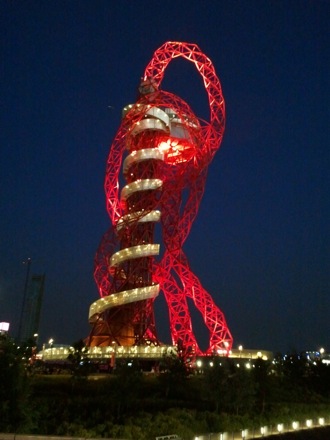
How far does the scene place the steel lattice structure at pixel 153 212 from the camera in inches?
1820

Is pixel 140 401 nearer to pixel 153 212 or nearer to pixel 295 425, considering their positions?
pixel 295 425

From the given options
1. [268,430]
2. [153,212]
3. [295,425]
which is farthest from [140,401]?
[153,212]

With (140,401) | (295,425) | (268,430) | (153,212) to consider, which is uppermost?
(153,212)

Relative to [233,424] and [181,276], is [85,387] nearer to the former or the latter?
[233,424]

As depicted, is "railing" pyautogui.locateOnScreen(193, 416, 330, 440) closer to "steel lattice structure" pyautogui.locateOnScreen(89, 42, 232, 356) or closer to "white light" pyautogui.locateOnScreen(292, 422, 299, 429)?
"white light" pyautogui.locateOnScreen(292, 422, 299, 429)

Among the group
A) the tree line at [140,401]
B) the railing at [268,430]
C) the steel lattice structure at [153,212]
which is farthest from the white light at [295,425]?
the steel lattice structure at [153,212]

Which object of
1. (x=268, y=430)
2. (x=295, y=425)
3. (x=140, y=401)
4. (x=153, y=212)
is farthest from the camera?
(x=153, y=212)

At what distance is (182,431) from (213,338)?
101 ft

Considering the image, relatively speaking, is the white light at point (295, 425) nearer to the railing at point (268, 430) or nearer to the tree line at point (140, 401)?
the railing at point (268, 430)

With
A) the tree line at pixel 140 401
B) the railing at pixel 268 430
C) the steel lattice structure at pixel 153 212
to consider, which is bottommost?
the railing at pixel 268 430

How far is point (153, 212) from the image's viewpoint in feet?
155

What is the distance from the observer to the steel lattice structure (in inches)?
1820

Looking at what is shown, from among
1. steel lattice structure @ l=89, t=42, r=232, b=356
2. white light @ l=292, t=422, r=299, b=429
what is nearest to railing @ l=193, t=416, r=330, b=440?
white light @ l=292, t=422, r=299, b=429

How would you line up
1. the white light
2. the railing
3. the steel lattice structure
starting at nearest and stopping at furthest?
the railing → the white light → the steel lattice structure
